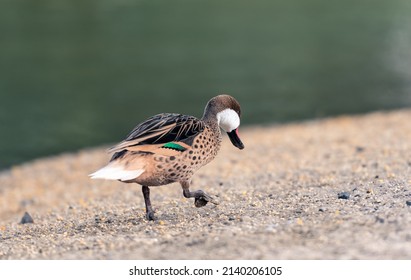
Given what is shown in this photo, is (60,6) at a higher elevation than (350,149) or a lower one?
higher

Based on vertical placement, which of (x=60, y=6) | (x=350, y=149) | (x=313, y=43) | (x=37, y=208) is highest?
(x=60, y=6)

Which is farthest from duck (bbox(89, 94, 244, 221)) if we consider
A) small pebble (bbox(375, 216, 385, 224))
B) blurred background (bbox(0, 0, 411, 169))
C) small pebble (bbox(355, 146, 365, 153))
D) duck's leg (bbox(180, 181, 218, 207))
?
blurred background (bbox(0, 0, 411, 169))

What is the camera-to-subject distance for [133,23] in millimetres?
31531

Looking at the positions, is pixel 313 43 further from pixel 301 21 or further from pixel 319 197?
pixel 319 197

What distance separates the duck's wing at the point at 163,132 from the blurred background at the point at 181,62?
30.4 feet

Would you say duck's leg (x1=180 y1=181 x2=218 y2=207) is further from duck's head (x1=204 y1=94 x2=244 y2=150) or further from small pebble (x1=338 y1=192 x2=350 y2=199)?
small pebble (x1=338 y1=192 x2=350 y2=199)

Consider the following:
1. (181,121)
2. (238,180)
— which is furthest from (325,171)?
(181,121)

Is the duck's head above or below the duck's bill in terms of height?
above

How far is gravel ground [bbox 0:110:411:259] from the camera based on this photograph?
519 cm

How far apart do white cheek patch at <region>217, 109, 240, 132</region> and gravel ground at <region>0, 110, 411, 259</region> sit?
0.74 metres

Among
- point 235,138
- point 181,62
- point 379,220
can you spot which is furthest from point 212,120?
point 181,62

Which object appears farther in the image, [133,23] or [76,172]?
[133,23]

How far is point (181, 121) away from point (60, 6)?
30.6 metres

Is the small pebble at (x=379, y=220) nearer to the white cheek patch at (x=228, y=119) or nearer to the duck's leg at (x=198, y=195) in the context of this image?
the duck's leg at (x=198, y=195)
